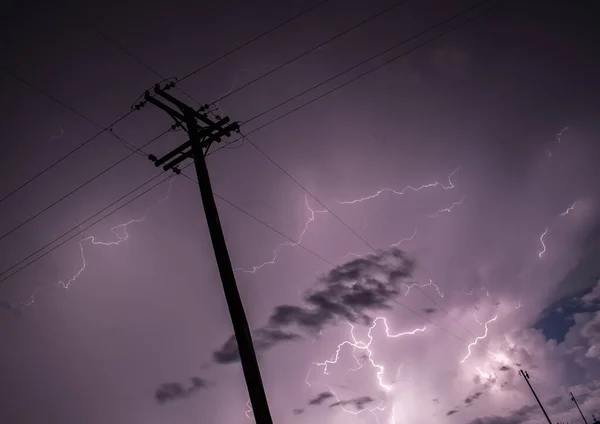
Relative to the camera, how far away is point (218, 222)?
6.56 m

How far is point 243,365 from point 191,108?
238 inches

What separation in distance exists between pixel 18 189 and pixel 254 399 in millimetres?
8676

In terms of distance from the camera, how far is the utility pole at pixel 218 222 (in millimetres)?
5114

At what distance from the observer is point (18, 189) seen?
356 inches

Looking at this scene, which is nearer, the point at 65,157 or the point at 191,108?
the point at 191,108

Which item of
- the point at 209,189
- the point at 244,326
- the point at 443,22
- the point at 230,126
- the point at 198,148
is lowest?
the point at 244,326

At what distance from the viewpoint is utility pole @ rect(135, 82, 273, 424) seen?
16.8 feet

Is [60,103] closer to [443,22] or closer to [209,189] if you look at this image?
[209,189]

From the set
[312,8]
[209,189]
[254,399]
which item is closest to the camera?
[254,399]

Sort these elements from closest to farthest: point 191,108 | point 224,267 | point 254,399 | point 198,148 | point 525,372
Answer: point 254,399
point 224,267
point 198,148
point 191,108
point 525,372

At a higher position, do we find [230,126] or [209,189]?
[230,126]

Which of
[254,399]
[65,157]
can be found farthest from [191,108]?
[254,399]

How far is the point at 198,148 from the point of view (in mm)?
7703

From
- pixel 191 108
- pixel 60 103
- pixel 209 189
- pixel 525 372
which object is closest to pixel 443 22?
pixel 191 108
